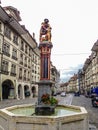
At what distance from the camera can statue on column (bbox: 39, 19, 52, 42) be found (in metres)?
12.9

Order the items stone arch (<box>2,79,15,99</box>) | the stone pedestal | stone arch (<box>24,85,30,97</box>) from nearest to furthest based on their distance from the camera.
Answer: the stone pedestal < stone arch (<box>2,79,15,99</box>) < stone arch (<box>24,85,30,97</box>)

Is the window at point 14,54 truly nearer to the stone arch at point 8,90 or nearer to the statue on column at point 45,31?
the stone arch at point 8,90

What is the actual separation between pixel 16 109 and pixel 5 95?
95.7 feet

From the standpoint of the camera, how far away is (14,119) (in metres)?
8.35

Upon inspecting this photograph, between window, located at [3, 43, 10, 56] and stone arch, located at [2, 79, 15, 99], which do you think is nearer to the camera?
window, located at [3, 43, 10, 56]

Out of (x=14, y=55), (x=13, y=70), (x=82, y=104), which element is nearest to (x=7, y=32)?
(x=14, y=55)

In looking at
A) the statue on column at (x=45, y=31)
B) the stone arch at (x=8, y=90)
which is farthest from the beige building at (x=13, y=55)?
the statue on column at (x=45, y=31)

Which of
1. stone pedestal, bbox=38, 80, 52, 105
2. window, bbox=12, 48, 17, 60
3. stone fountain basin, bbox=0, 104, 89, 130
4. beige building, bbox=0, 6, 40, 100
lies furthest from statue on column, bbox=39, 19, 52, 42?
window, bbox=12, 48, 17, 60

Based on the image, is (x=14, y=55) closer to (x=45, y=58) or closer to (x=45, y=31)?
(x=45, y=31)

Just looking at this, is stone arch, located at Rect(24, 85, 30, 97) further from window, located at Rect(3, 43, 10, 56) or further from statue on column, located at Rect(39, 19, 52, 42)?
statue on column, located at Rect(39, 19, 52, 42)

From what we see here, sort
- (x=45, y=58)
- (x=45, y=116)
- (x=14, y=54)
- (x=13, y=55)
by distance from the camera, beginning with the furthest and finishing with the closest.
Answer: (x=14, y=54)
(x=13, y=55)
(x=45, y=58)
(x=45, y=116)

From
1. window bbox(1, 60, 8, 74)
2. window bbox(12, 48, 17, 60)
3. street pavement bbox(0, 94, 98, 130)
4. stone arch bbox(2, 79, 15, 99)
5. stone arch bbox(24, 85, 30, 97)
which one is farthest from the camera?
stone arch bbox(24, 85, 30, 97)

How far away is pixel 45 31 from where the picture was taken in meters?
13.0

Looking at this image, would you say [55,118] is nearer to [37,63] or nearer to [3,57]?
[3,57]
